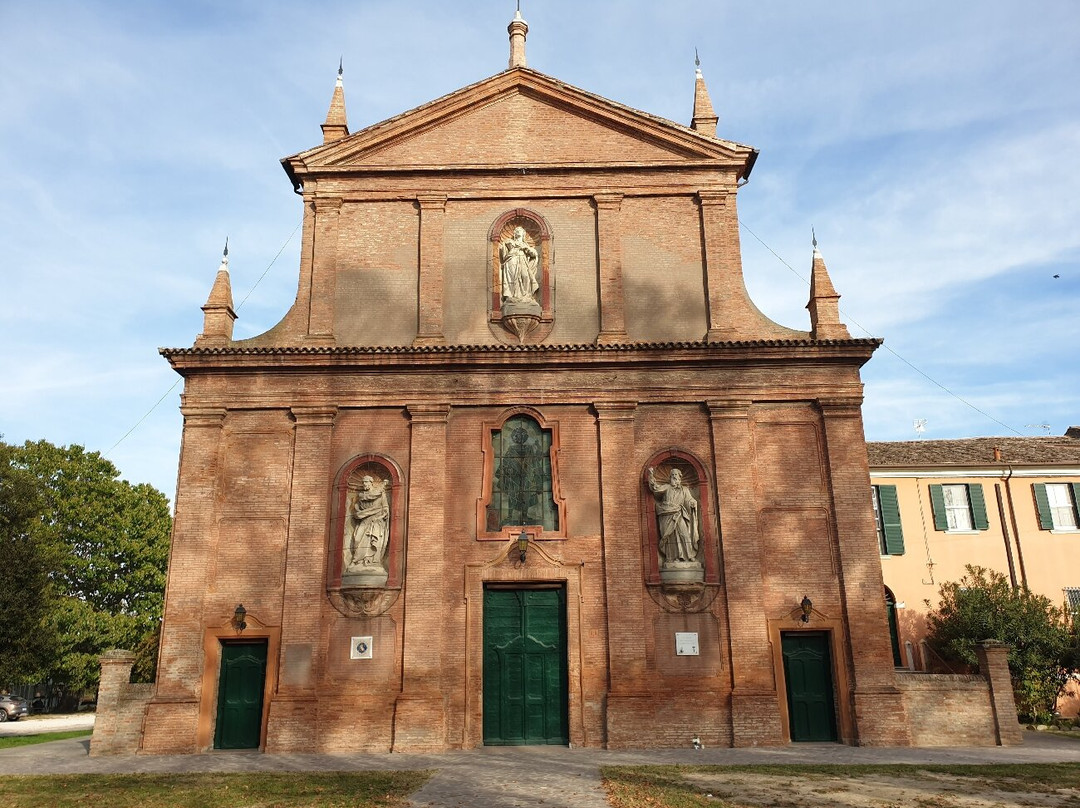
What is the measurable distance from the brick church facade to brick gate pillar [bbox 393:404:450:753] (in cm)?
6

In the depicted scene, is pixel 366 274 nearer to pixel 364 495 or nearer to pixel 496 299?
pixel 496 299

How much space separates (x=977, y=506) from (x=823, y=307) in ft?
36.4

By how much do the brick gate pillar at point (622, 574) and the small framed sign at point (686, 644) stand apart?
2.35 feet

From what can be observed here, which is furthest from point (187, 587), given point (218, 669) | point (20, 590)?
point (20, 590)

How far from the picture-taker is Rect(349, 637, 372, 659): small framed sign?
656 inches

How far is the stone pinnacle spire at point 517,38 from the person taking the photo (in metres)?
21.8

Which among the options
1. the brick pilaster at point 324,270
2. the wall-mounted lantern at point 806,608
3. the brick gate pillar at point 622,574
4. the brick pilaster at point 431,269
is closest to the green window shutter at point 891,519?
the wall-mounted lantern at point 806,608

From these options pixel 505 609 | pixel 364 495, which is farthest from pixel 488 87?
pixel 505 609

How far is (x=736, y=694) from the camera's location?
52.9 ft

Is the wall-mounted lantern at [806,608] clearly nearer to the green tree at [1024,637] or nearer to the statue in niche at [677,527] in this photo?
the statue in niche at [677,527]

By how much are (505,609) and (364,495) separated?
374 cm

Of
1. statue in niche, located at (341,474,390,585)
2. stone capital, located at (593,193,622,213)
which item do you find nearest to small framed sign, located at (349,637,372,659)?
statue in niche, located at (341,474,390,585)

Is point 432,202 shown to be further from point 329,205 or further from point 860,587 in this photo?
point 860,587

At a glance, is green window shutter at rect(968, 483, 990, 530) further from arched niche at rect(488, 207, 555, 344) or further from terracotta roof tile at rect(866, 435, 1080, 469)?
arched niche at rect(488, 207, 555, 344)
